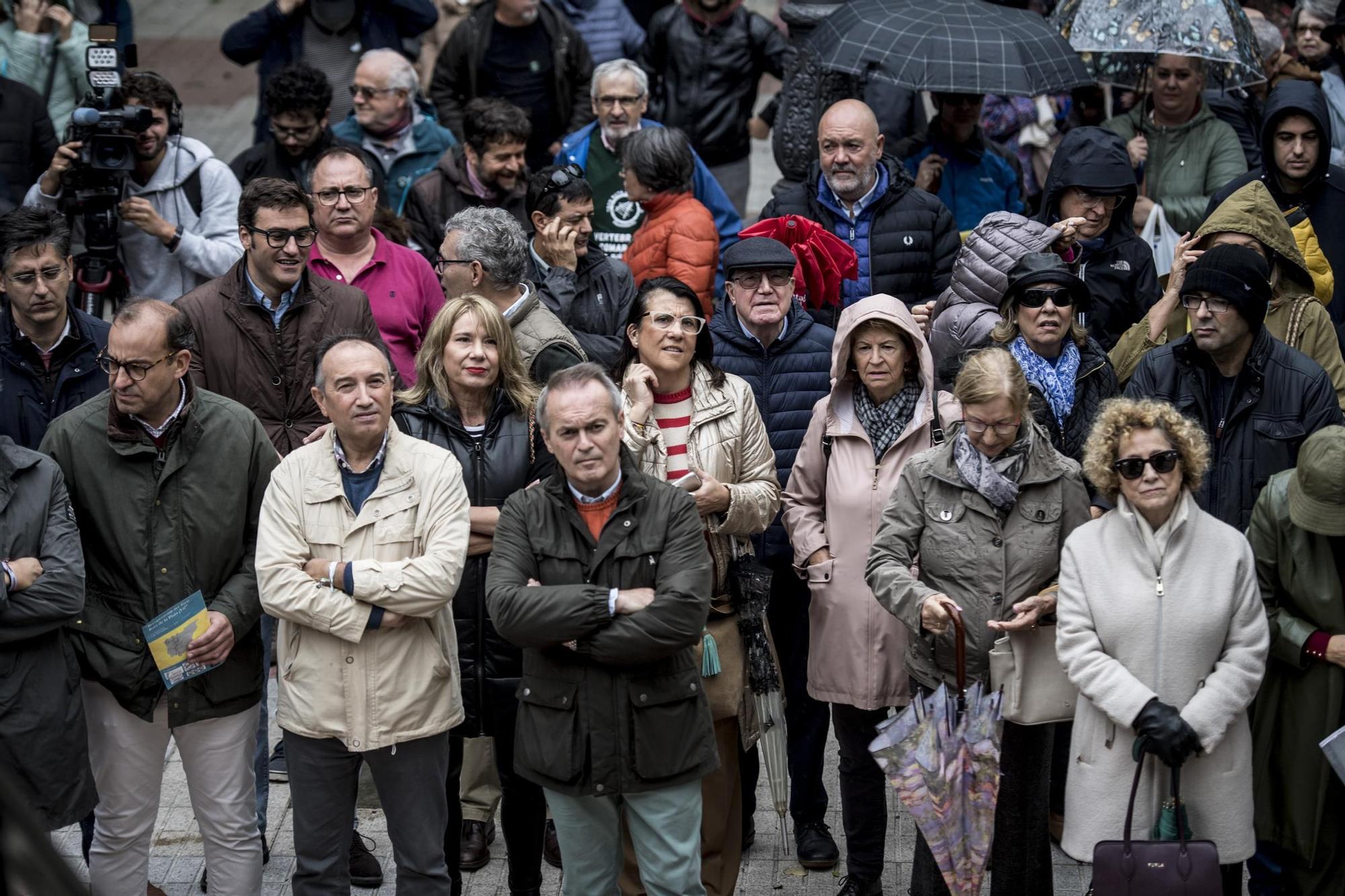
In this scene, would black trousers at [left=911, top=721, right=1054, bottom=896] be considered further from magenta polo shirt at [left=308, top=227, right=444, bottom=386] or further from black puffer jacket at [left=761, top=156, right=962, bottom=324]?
magenta polo shirt at [left=308, top=227, right=444, bottom=386]

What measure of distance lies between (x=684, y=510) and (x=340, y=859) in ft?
5.36

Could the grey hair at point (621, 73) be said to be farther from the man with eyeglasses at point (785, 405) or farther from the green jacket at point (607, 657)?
the green jacket at point (607, 657)

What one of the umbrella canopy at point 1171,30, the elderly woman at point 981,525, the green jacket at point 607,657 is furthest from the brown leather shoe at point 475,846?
the umbrella canopy at point 1171,30

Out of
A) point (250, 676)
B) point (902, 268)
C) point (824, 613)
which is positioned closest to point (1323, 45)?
point (902, 268)

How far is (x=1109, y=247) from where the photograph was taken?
23.1ft

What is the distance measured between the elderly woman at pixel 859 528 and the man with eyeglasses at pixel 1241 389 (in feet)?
3.16

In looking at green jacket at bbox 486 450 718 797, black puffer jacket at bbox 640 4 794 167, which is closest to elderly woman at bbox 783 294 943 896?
green jacket at bbox 486 450 718 797

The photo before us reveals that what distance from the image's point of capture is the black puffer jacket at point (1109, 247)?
694 cm

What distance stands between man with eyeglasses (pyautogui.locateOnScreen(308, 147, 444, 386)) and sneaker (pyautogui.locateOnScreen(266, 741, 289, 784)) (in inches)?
65.8

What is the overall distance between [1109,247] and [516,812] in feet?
11.3

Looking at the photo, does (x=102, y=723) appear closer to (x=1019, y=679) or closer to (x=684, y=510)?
(x=684, y=510)

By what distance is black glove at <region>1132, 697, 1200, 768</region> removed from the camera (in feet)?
16.4

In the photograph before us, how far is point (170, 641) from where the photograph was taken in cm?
538

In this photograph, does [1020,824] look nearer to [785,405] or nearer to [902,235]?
[785,405]
